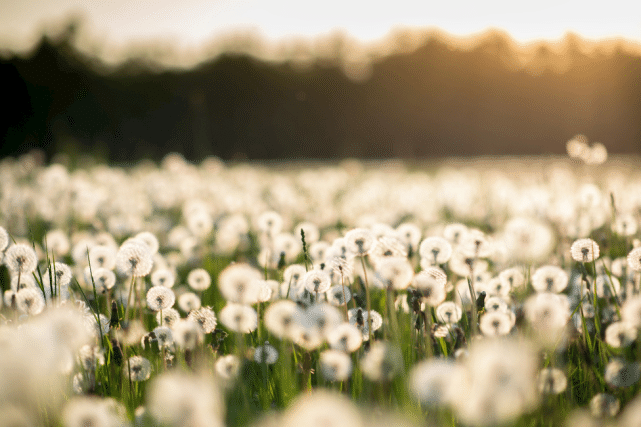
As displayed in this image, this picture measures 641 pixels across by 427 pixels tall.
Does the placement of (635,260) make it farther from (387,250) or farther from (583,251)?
(387,250)

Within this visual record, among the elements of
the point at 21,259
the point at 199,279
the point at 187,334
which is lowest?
the point at 187,334

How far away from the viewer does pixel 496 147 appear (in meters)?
21.2

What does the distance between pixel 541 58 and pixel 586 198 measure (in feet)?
35.0

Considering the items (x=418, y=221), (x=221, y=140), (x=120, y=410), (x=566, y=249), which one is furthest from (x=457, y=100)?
(x=120, y=410)

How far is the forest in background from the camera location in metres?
16.8

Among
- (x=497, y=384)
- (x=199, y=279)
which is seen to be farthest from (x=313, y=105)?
(x=497, y=384)

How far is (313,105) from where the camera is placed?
25.1 meters

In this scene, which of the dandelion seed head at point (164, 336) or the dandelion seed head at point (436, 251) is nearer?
the dandelion seed head at point (164, 336)

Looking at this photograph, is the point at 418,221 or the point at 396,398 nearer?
the point at 396,398

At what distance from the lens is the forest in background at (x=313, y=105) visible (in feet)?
55.2

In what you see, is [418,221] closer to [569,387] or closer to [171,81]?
[569,387]

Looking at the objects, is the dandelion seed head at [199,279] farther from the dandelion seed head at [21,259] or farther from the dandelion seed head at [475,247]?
the dandelion seed head at [475,247]

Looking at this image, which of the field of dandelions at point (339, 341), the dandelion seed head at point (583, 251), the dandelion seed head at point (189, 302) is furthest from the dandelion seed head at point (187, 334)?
the dandelion seed head at point (583, 251)

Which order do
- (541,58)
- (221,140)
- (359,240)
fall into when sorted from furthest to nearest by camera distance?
(221,140) < (541,58) < (359,240)
